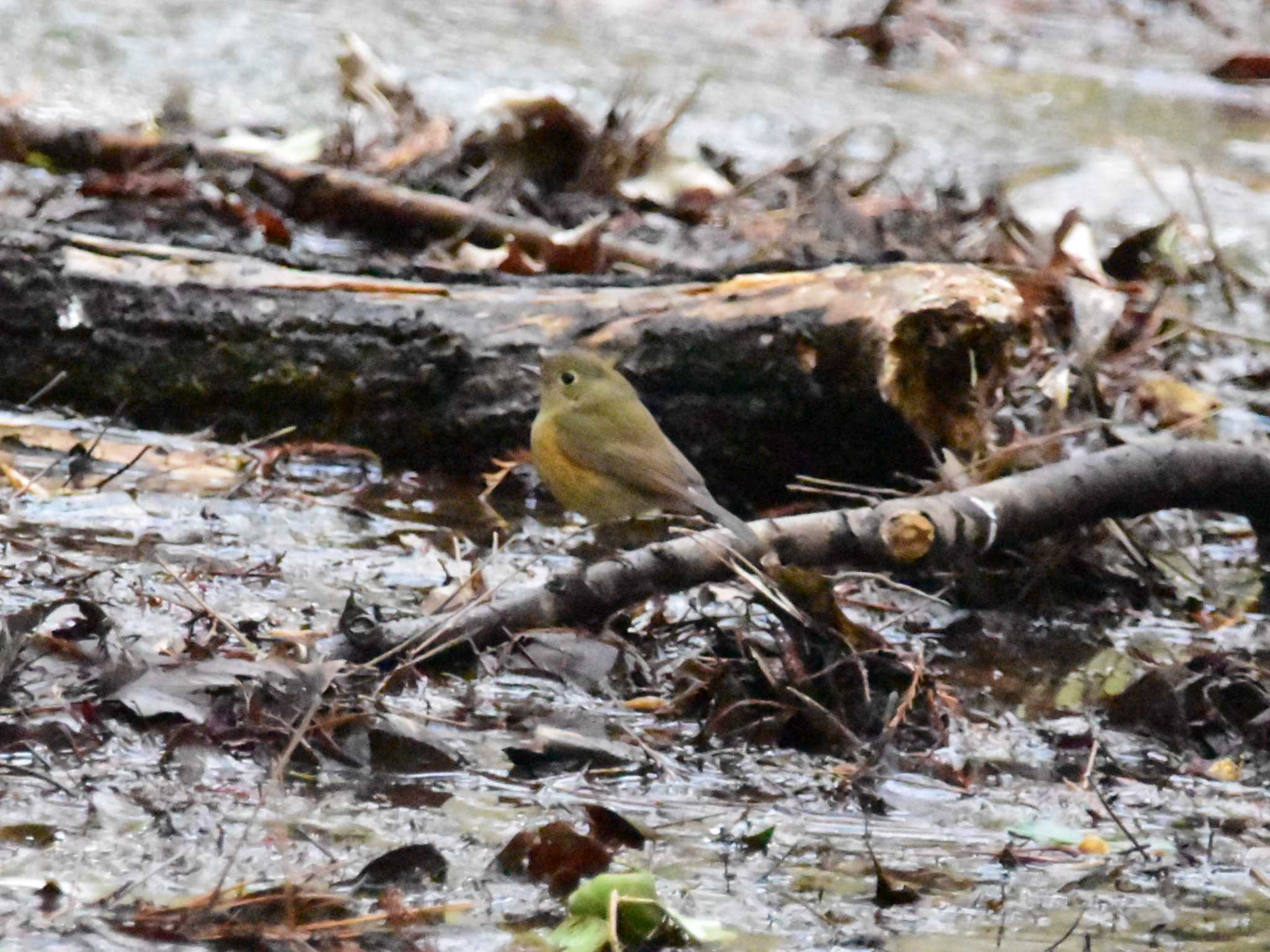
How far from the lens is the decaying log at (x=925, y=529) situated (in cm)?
363

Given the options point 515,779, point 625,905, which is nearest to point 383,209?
point 515,779

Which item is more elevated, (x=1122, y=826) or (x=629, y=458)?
(x=1122, y=826)

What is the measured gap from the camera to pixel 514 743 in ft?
10.9

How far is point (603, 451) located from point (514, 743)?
144 centimetres

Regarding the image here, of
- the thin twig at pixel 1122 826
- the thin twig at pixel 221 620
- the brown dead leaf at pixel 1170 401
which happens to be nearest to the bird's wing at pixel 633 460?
the thin twig at pixel 221 620

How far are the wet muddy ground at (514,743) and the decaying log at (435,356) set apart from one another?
15 centimetres

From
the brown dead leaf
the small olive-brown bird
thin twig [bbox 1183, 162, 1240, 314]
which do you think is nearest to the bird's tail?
the small olive-brown bird

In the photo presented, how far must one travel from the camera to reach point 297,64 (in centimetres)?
1008

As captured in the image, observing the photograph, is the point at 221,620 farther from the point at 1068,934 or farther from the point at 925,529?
the point at 1068,934

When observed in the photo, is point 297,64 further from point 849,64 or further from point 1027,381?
point 1027,381

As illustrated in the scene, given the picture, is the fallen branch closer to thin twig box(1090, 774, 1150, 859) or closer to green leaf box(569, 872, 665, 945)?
thin twig box(1090, 774, 1150, 859)

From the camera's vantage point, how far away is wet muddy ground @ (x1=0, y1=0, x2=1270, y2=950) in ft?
8.91

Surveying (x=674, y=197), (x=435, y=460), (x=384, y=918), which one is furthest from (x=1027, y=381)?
(x=384, y=918)

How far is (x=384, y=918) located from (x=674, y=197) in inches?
235
